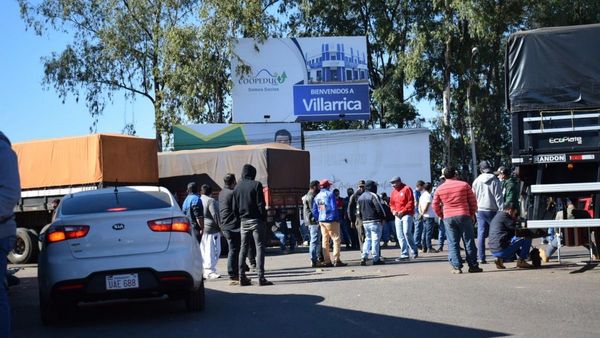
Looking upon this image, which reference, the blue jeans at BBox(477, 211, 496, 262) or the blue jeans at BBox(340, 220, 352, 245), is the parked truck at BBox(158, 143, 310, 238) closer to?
the blue jeans at BBox(340, 220, 352, 245)

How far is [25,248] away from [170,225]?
12.8 metres

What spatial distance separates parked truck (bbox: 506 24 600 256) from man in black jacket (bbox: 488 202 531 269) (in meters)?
A: 0.78

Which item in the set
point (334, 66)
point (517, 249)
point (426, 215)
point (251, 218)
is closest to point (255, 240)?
point (251, 218)

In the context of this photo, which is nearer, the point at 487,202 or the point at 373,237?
the point at 487,202

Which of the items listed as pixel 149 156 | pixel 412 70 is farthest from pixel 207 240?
pixel 412 70

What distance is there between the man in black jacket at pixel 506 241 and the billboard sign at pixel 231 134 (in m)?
22.9

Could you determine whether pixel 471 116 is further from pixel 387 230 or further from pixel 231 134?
pixel 387 230

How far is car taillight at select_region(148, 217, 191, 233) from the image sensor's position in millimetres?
9273

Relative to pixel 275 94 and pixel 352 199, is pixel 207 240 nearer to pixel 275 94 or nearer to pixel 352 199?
pixel 352 199

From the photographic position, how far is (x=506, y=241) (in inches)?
556

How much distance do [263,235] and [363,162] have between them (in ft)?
80.4

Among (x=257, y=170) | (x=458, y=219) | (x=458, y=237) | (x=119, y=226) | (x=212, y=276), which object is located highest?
(x=257, y=170)

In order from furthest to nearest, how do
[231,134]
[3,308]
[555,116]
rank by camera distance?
[231,134] < [555,116] < [3,308]

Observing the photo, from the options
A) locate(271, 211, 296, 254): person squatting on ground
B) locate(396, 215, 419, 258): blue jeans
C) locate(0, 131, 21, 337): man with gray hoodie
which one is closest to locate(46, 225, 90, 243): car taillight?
locate(0, 131, 21, 337): man with gray hoodie
